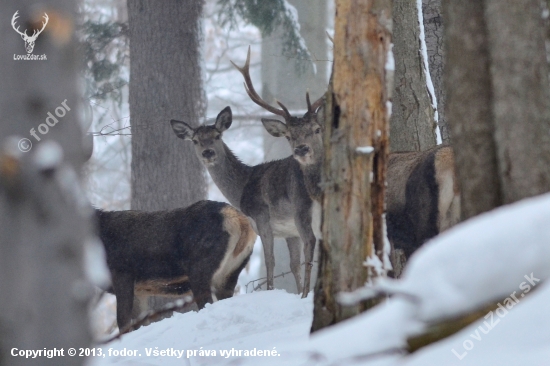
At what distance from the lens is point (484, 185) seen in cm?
409

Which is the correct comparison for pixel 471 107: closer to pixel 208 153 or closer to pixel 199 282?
pixel 199 282

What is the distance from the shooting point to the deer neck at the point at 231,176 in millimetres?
10562

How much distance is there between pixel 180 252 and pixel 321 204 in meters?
4.31

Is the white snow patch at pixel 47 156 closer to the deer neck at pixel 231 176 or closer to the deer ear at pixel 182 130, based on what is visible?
the deer ear at pixel 182 130

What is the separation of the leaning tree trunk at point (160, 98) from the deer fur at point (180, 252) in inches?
60.8

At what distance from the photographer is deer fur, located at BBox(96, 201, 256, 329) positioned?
8.28 m

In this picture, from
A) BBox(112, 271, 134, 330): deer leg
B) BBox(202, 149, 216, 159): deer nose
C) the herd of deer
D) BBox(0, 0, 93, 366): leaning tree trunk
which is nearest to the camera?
BBox(0, 0, 93, 366): leaning tree trunk

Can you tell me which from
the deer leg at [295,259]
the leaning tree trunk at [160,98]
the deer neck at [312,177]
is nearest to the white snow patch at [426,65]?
the deer neck at [312,177]

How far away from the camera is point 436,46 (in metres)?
8.75

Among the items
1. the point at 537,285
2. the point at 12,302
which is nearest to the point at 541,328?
the point at 537,285

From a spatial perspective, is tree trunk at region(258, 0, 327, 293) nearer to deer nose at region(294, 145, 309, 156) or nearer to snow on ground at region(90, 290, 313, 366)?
deer nose at region(294, 145, 309, 156)

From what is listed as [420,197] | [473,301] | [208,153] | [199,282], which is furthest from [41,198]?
[208,153]

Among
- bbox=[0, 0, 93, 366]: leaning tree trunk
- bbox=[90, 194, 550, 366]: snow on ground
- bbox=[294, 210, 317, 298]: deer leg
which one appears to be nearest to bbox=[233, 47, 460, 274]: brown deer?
bbox=[294, 210, 317, 298]: deer leg

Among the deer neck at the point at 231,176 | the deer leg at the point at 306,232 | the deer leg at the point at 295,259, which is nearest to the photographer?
A: the deer leg at the point at 306,232
